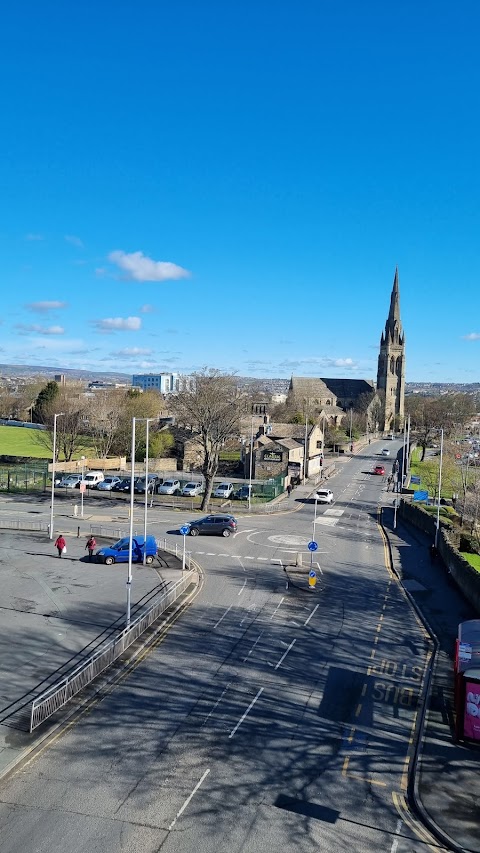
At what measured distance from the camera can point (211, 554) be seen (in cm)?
3153

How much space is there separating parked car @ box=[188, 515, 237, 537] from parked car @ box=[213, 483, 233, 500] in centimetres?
1398

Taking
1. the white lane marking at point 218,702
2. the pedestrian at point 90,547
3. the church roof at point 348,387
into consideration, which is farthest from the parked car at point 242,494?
the church roof at point 348,387

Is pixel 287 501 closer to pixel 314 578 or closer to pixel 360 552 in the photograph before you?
pixel 360 552

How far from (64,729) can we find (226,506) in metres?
32.3

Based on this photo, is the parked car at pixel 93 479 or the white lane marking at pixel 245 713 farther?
the parked car at pixel 93 479

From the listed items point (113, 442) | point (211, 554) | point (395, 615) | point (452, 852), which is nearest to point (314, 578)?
point (395, 615)

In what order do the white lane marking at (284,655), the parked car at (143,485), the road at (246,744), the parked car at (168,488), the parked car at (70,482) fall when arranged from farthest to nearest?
the parked car at (70,482) → the parked car at (168,488) → the parked car at (143,485) → the white lane marking at (284,655) → the road at (246,744)

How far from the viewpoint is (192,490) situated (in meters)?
50.9

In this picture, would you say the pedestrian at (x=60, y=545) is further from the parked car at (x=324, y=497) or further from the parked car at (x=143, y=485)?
the parked car at (x=324, y=497)

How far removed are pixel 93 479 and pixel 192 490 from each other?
10198mm

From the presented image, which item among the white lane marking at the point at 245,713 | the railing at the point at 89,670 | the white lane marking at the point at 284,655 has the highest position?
the railing at the point at 89,670

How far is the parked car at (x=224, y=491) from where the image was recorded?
5056 cm

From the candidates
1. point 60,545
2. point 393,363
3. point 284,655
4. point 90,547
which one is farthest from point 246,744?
point 393,363

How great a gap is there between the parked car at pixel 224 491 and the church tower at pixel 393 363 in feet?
336
